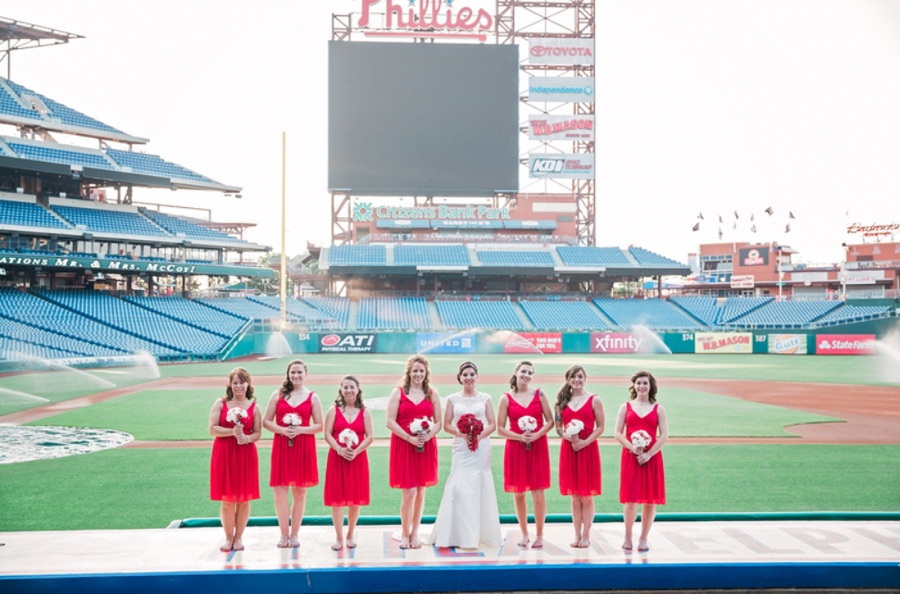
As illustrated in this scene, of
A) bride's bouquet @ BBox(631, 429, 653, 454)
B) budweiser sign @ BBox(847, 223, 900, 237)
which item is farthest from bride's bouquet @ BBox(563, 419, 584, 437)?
budweiser sign @ BBox(847, 223, 900, 237)

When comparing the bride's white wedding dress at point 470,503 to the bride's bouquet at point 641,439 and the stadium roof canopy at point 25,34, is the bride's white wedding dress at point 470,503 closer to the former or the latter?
the bride's bouquet at point 641,439

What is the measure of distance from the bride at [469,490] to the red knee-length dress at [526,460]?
22cm

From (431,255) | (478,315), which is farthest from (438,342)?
(431,255)

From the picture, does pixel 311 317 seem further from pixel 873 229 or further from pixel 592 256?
pixel 873 229

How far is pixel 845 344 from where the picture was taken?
43.8 m

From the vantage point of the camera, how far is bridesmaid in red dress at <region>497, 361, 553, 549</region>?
21.2ft

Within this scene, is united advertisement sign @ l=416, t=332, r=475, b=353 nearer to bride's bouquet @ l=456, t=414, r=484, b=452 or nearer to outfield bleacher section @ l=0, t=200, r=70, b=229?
outfield bleacher section @ l=0, t=200, r=70, b=229

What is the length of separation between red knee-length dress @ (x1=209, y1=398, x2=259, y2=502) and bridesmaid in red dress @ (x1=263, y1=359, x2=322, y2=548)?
194 mm

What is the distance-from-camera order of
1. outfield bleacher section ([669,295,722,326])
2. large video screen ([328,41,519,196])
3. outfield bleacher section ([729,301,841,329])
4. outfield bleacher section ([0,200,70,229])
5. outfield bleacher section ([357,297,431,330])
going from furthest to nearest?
1. outfield bleacher section ([669,295,722,326])
2. large video screen ([328,41,519,196])
3. outfield bleacher section ([729,301,841,329])
4. outfield bleacher section ([357,297,431,330])
5. outfield bleacher section ([0,200,70,229])

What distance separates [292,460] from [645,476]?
3.42 m

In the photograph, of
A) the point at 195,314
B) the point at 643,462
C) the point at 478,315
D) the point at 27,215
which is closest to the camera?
the point at 643,462

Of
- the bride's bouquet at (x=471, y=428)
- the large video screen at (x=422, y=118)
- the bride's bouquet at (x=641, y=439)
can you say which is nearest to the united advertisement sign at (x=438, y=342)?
the large video screen at (x=422, y=118)

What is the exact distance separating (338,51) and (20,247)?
26043 mm

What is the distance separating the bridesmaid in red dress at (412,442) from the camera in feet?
21.1
